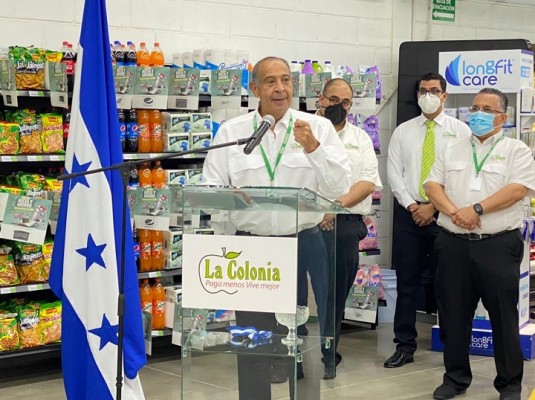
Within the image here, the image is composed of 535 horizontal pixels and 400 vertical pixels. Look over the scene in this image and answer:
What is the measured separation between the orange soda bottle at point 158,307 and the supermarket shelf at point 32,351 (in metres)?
0.70

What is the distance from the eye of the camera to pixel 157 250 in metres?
6.29

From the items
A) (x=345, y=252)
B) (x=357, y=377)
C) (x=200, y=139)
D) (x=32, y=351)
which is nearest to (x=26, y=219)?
(x=32, y=351)

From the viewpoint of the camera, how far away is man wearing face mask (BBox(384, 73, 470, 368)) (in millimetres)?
6383

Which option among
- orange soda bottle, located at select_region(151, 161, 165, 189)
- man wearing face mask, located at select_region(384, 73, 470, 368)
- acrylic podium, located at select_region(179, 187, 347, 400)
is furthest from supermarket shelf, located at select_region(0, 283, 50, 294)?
acrylic podium, located at select_region(179, 187, 347, 400)

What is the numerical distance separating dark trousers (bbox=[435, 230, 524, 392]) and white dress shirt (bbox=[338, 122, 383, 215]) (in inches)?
25.5

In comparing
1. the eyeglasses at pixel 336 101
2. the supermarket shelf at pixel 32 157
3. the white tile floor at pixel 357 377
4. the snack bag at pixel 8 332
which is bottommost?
the white tile floor at pixel 357 377

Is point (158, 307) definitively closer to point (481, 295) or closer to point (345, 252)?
point (345, 252)

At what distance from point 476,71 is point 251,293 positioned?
490 cm

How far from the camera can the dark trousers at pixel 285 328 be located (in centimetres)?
323

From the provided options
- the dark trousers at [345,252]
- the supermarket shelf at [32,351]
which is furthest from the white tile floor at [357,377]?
the dark trousers at [345,252]

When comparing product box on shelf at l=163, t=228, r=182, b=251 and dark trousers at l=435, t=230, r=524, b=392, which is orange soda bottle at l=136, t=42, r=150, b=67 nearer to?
product box on shelf at l=163, t=228, r=182, b=251

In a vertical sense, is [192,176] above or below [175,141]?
below

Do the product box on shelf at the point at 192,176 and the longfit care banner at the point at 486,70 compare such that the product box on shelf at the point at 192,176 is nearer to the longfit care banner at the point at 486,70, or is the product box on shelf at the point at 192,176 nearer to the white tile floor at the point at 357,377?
the white tile floor at the point at 357,377

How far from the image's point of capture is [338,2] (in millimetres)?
8023
